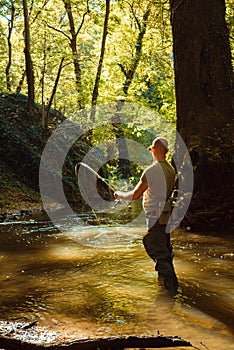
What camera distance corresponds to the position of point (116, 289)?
5.10 meters

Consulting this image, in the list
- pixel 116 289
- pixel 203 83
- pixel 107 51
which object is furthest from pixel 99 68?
pixel 116 289

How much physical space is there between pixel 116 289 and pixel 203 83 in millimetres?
6939

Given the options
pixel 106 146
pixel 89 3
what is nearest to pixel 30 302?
pixel 106 146

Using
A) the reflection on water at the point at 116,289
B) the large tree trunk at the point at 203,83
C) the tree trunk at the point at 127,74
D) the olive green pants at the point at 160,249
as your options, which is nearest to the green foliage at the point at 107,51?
the tree trunk at the point at 127,74

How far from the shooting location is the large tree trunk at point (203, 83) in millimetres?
10109

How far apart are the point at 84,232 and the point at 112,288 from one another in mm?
5223

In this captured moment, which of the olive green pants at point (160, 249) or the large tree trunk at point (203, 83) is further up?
the large tree trunk at point (203, 83)

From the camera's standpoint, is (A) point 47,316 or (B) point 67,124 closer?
(A) point 47,316

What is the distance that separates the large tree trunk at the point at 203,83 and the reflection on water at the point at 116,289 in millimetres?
2337

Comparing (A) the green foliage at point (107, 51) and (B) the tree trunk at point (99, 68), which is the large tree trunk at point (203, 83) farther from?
(B) the tree trunk at point (99, 68)

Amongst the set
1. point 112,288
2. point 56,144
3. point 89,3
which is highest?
point 89,3

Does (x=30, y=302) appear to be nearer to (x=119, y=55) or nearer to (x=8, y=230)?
(x=8, y=230)

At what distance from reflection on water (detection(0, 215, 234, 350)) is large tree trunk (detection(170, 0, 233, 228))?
2.34m

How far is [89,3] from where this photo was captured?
78.1 feet
